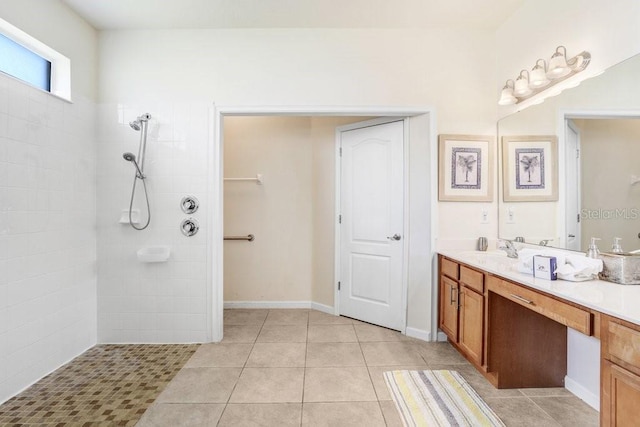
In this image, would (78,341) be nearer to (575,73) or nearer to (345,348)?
(345,348)

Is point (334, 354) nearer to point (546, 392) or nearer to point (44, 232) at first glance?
point (546, 392)

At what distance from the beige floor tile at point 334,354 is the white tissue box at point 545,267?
1.34 m

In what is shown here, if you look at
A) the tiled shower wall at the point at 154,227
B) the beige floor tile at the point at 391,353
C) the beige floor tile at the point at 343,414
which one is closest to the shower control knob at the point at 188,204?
the tiled shower wall at the point at 154,227

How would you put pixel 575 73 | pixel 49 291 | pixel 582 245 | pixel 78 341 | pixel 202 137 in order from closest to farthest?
pixel 582 245 < pixel 575 73 < pixel 49 291 < pixel 78 341 < pixel 202 137

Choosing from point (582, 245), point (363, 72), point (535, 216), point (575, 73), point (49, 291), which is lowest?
point (49, 291)

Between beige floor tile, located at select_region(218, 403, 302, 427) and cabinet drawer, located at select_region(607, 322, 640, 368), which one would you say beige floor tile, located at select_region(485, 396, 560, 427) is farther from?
beige floor tile, located at select_region(218, 403, 302, 427)

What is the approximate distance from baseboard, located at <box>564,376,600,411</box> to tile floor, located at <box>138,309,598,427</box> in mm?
46

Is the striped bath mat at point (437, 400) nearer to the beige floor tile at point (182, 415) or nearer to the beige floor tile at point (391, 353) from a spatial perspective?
the beige floor tile at point (391, 353)

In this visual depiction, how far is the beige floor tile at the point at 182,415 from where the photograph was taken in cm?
164

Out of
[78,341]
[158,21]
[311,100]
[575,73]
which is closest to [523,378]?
[575,73]

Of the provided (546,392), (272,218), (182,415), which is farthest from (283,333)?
(546,392)

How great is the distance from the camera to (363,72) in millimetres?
2678

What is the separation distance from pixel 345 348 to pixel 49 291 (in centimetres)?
225

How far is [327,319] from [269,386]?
132 centimetres
